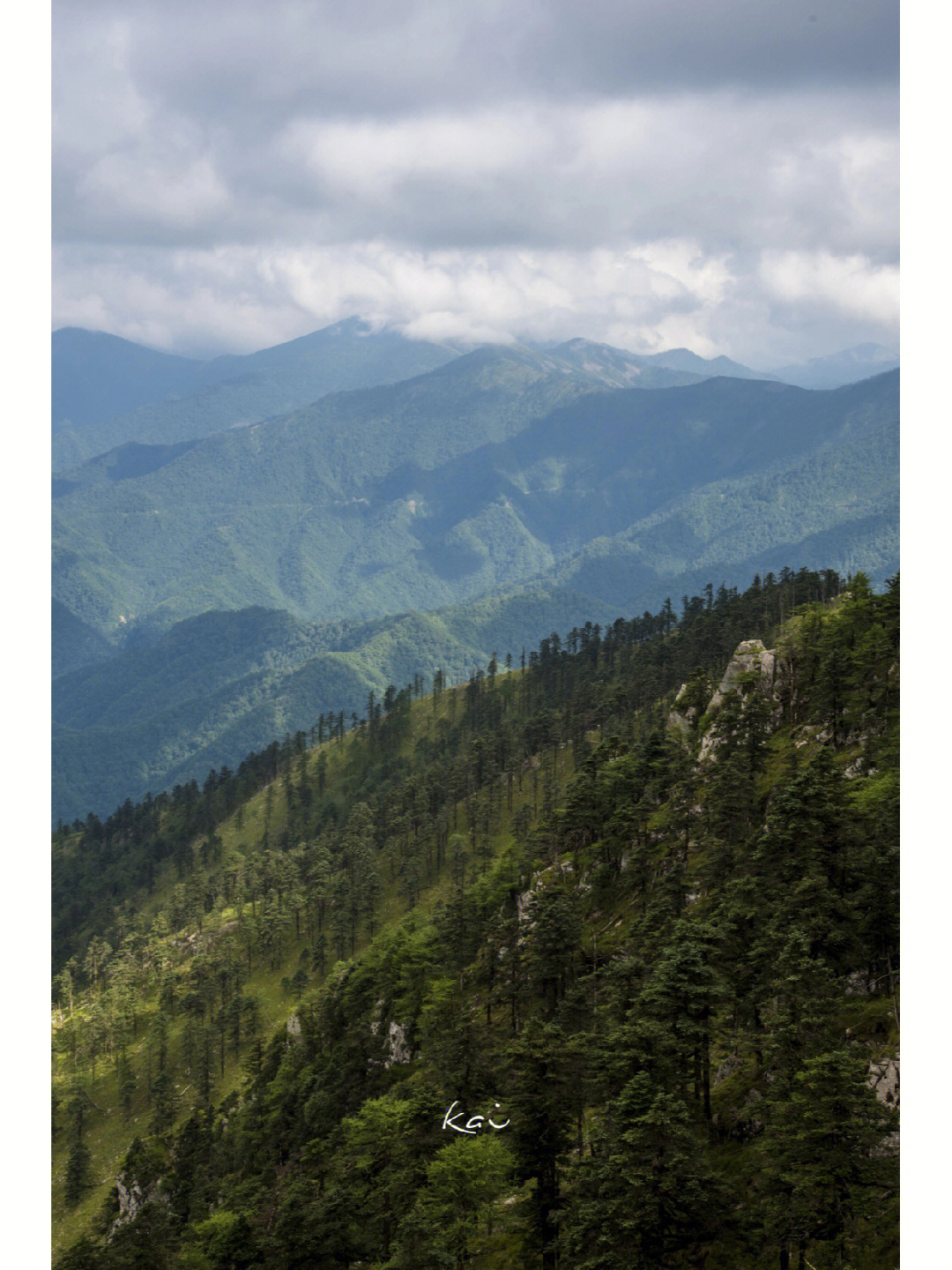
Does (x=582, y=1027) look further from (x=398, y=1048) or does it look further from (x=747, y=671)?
(x=747, y=671)

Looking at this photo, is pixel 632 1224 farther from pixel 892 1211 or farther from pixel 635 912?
pixel 635 912

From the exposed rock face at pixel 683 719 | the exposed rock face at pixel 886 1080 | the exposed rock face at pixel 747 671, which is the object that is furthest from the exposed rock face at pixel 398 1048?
the exposed rock face at pixel 886 1080

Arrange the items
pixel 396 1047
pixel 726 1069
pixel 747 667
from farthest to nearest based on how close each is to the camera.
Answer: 1. pixel 747 667
2. pixel 396 1047
3. pixel 726 1069

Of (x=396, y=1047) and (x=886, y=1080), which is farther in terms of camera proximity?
(x=396, y=1047)

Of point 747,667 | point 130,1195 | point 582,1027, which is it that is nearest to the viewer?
point 582,1027

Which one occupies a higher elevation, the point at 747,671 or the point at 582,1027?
the point at 747,671

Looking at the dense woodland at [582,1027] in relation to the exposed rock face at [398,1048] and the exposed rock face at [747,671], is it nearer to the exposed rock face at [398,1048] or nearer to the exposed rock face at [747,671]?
the exposed rock face at [398,1048]
